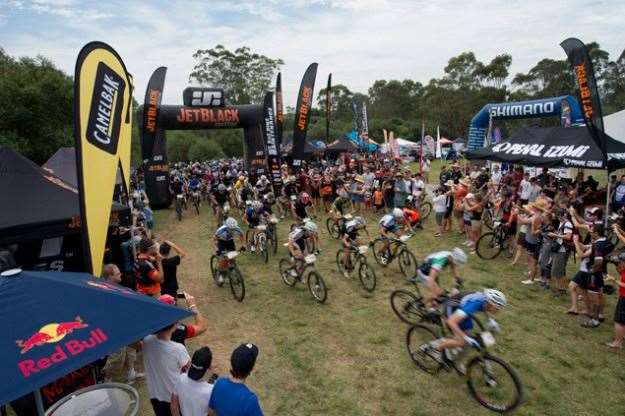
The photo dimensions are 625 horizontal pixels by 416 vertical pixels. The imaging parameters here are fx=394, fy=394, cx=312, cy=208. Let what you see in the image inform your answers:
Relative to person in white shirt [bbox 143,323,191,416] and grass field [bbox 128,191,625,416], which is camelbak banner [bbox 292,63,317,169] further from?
person in white shirt [bbox 143,323,191,416]

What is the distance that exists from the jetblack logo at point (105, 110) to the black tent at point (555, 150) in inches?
450

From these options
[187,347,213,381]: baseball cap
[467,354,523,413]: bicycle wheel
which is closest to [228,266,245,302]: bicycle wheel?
[467,354,523,413]: bicycle wheel

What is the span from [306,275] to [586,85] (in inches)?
324

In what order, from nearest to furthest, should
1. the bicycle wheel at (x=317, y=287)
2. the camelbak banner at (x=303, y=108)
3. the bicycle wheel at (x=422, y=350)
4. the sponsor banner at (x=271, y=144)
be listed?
the bicycle wheel at (x=422, y=350) → the bicycle wheel at (x=317, y=287) → the sponsor banner at (x=271, y=144) → the camelbak banner at (x=303, y=108)

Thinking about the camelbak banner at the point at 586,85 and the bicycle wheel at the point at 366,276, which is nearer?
the bicycle wheel at the point at 366,276

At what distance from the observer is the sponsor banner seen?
19797 mm

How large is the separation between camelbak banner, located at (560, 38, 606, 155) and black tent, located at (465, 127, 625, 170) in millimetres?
1097

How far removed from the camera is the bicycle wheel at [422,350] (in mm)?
6000

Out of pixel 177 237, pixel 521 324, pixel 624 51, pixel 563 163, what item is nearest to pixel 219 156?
pixel 177 237

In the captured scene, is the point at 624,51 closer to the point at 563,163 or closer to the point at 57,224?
the point at 563,163

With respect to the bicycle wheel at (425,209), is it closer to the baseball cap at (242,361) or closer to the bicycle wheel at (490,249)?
the bicycle wheel at (490,249)

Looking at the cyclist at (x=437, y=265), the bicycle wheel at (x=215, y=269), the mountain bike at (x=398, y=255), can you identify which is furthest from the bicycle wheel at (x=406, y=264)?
the bicycle wheel at (x=215, y=269)

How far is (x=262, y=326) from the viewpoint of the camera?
7895 millimetres

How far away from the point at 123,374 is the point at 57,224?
2.88 meters
